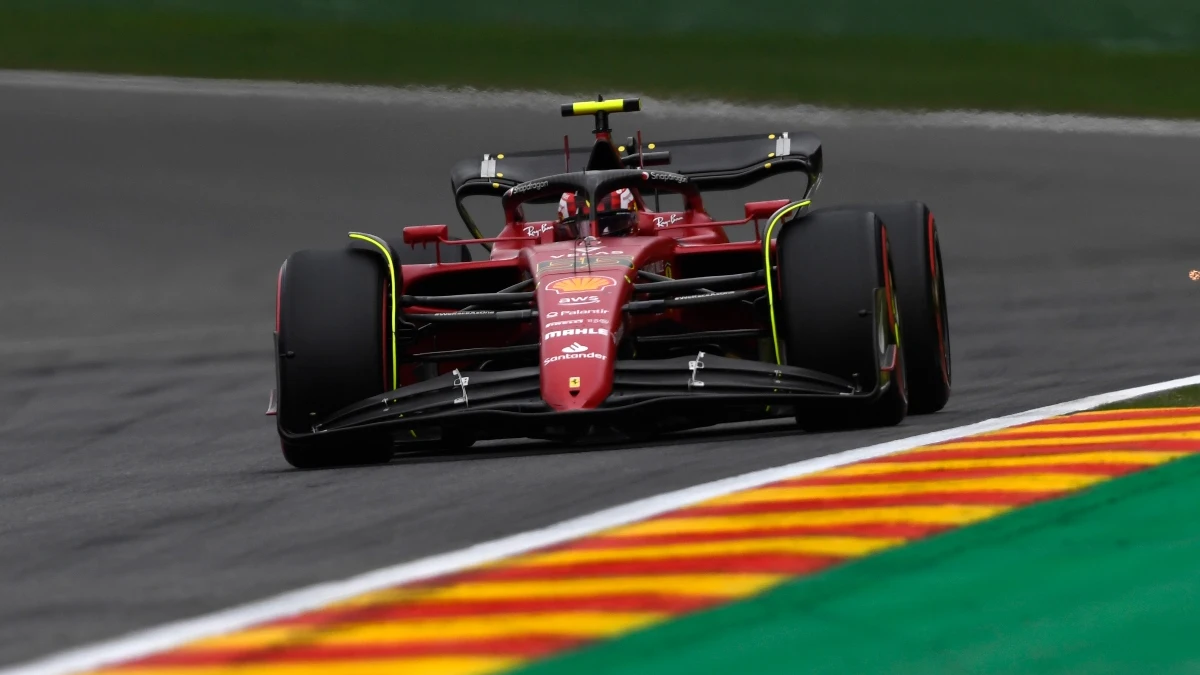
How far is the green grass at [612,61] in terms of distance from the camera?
62.1 ft

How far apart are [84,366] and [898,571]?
8825 millimetres

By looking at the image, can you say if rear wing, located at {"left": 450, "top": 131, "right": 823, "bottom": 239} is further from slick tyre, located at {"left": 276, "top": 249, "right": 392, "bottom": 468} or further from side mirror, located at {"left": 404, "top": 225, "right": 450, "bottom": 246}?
slick tyre, located at {"left": 276, "top": 249, "right": 392, "bottom": 468}

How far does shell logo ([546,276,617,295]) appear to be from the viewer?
755 centimetres

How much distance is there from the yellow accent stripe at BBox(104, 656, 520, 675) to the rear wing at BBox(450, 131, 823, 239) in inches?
238

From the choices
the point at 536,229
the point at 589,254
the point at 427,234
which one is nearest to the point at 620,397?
the point at 589,254

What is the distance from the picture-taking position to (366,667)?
11.9 ft

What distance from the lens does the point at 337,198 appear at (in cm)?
1647

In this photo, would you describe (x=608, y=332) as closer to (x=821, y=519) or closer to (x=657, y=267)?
(x=657, y=267)

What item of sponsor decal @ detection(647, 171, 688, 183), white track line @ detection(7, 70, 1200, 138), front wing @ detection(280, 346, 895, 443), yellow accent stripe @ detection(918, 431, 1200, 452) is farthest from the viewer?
white track line @ detection(7, 70, 1200, 138)

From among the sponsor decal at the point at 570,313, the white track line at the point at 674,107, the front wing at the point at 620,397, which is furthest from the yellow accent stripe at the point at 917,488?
the white track line at the point at 674,107

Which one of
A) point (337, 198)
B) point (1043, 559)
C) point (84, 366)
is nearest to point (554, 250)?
point (1043, 559)

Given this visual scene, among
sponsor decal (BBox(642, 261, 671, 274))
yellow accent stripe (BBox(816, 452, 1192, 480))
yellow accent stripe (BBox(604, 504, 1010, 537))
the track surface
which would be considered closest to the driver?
sponsor decal (BBox(642, 261, 671, 274))

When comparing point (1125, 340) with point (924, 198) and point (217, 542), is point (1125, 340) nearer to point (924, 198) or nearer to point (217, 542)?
point (924, 198)

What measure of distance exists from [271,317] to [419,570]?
32.0 ft
